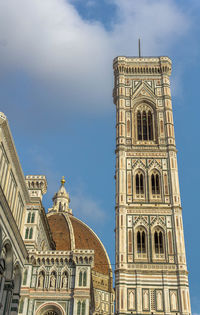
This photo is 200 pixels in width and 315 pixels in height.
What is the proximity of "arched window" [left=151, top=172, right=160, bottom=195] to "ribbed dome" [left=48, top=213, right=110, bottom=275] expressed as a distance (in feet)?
102

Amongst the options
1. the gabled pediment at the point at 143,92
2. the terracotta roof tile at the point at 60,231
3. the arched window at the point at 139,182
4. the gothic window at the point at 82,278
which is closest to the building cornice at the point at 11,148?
the gothic window at the point at 82,278

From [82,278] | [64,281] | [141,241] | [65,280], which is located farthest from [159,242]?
[64,281]

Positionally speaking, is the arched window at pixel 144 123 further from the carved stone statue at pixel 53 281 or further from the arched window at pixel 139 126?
the carved stone statue at pixel 53 281

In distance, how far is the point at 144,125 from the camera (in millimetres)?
43844

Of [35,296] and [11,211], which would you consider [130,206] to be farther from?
[11,211]

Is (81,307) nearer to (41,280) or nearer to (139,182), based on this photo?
(41,280)

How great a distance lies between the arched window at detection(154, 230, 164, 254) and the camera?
117 ft

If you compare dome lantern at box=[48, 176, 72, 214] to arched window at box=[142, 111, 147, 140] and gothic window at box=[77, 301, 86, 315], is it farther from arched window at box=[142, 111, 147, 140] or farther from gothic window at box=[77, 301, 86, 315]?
gothic window at box=[77, 301, 86, 315]

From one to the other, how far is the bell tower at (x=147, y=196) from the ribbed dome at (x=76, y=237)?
3071 centimetres

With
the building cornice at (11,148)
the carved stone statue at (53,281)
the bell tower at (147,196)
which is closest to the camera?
the building cornice at (11,148)

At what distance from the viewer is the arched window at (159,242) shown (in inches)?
1407

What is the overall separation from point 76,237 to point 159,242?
3668cm

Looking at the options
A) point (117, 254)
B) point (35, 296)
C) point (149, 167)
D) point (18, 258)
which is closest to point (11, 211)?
point (18, 258)

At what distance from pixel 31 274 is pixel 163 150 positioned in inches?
689
